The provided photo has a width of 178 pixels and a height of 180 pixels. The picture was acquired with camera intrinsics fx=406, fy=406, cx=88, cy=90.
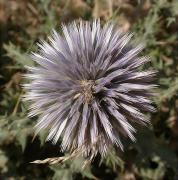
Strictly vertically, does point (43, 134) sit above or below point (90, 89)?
below

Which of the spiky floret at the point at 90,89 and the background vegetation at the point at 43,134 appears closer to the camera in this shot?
the spiky floret at the point at 90,89

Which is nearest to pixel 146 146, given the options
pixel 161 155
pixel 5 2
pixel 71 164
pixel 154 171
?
pixel 161 155

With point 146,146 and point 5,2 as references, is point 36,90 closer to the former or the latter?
point 146,146

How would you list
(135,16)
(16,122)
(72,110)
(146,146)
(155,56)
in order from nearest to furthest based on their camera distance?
(72,110) → (16,122) → (146,146) → (155,56) → (135,16)

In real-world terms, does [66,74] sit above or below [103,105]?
above
